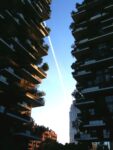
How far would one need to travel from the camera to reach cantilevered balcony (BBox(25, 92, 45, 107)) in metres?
47.1

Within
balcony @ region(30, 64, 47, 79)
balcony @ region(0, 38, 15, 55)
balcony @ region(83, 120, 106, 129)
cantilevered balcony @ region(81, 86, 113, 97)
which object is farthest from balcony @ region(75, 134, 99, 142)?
balcony @ region(0, 38, 15, 55)

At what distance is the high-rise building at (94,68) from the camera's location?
4159 cm

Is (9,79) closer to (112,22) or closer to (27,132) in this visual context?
(27,132)

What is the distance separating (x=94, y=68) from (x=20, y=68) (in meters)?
11.5

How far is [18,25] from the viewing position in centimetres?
4656

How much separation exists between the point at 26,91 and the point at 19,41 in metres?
8.59

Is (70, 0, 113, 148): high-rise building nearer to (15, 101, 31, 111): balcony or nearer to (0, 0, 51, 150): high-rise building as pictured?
(0, 0, 51, 150): high-rise building

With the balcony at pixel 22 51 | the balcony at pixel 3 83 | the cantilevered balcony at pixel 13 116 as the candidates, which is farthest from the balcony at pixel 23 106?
the balcony at pixel 22 51

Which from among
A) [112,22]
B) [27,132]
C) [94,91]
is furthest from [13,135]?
[112,22]

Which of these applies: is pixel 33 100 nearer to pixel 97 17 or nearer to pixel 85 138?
pixel 85 138

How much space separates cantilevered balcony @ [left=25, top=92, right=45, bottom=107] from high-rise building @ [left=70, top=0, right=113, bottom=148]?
665cm

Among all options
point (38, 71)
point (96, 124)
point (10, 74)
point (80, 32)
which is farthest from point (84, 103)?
point (80, 32)

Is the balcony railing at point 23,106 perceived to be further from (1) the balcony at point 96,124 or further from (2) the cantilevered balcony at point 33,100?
(1) the balcony at point 96,124

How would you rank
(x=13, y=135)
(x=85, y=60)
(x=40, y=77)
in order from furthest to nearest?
(x=40, y=77), (x=85, y=60), (x=13, y=135)
